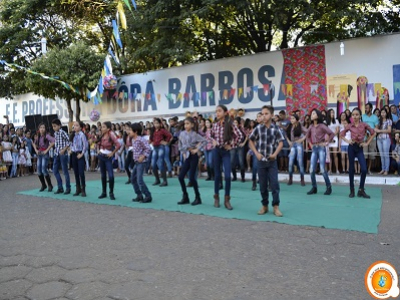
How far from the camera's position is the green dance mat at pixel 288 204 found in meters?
7.59

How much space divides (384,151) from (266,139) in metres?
6.66

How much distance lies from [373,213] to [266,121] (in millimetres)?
2513

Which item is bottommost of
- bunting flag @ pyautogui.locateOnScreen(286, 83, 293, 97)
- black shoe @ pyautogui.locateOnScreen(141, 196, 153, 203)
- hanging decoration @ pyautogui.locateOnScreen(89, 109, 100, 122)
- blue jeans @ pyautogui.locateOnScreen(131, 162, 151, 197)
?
black shoe @ pyautogui.locateOnScreen(141, 196, 153, 203)

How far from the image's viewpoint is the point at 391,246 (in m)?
5.86

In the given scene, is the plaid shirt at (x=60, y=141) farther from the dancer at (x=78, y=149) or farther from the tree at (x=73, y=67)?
the tree at (x=73, y=67)

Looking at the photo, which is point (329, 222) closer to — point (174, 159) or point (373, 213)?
point (373, 213)

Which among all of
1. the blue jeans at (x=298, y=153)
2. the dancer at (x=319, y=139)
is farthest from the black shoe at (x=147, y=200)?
the blue jeans at (x=298, y=153)

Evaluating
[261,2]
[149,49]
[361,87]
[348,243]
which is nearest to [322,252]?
[348,243]

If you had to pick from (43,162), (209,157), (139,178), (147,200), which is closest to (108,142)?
(139,178)

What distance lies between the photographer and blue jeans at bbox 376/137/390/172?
43.2 ft

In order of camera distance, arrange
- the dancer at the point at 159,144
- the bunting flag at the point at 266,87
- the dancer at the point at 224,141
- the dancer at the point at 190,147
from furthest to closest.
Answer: the bunting flag at the point at 266,87 → the dancer at the point at 159,144 → the dancer at the point at 190,147 → the dancer at the point at 224,141

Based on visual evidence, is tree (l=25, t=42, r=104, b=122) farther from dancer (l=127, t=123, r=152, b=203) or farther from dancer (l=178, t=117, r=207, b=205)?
dancer (l=178, t=117, r=207, b=205)

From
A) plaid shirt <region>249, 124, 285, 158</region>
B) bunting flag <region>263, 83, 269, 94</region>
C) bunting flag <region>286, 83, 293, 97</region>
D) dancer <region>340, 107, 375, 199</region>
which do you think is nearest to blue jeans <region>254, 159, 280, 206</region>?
plaid shirt <region>249, 124, 285, 158</region>

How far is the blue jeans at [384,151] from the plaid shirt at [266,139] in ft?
21.0
